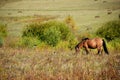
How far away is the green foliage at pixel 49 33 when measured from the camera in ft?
103

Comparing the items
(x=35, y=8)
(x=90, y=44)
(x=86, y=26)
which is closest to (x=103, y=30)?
(x=86, y=26)

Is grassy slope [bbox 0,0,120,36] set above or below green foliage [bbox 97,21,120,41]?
below

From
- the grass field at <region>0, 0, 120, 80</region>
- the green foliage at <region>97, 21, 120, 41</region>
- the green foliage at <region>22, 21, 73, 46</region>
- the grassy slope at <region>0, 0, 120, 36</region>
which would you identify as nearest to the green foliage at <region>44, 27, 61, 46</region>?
the green foliage at <region>22, 21, 73, 46</region>

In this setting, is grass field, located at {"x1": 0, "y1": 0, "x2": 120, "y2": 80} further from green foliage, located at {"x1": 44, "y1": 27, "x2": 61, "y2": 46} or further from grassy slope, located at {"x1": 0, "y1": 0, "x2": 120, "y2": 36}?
green foliage, located at {"x1": 44, "y1": 27, "x2": 61, "y2": 46}

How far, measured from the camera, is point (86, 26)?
47.4 meters

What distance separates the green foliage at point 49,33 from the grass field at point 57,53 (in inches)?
86.4

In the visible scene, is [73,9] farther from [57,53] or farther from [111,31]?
[57,53]

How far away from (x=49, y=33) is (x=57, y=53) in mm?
16332

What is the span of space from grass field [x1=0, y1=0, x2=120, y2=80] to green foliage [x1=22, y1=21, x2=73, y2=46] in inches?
86.4

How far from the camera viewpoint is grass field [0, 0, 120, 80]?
301 inches

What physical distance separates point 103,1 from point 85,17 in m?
22.1

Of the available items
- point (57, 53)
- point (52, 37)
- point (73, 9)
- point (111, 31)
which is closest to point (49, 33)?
point (52, 37)

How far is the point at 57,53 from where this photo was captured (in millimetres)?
15258

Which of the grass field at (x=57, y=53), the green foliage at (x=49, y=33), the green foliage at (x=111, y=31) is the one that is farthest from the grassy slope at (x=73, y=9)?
the green foliage at (x=111, y=31)
